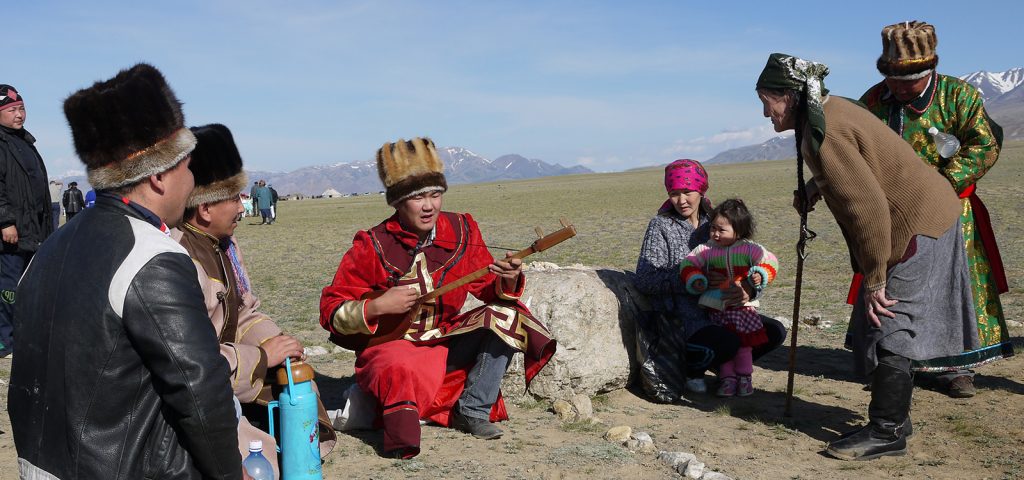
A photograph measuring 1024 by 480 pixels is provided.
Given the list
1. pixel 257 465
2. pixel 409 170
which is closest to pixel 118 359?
pixel 257 465

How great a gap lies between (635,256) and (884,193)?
1105 centimetres

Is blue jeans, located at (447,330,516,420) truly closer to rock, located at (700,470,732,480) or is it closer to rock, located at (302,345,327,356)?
rock, located at (700,470,732,480)

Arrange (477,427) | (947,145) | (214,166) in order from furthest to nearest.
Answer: (947,145), (477,427), (214,166)

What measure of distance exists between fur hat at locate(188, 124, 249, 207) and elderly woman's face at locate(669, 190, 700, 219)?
9.92 feet

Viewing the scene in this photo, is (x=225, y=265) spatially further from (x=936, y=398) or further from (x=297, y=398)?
(x=936, y=398)

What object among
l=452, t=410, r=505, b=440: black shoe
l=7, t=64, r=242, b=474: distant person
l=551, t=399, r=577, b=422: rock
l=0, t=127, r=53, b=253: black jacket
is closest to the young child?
l=551, t=399, r=577, b=422: rock

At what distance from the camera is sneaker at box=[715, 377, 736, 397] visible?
604cm

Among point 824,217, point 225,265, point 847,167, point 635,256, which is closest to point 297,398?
point 225,265

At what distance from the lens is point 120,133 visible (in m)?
2.58

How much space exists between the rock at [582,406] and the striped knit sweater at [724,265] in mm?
1038

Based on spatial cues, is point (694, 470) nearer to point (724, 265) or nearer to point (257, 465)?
point (724, 265)

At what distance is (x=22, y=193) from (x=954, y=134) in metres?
7.33

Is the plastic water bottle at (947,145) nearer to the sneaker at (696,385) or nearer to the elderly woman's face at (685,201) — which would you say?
the elderly woman's face at (685,201)

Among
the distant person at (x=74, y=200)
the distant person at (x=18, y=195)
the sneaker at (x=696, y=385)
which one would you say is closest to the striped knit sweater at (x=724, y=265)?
A: the sneaker at (x=696, y=385)
